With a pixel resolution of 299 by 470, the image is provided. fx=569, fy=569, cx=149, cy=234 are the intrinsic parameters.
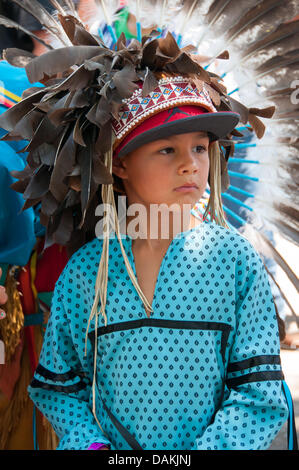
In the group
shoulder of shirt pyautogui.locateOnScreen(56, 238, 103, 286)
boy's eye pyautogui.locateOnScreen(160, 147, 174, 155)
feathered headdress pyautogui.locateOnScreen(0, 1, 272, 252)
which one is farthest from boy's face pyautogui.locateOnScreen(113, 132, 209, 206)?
shoulder of shirt pyautogui.locateOnScreen(56, 238, 103, 286)

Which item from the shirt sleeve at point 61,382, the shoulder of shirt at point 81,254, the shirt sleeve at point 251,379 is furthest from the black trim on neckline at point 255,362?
the shoulder of shirt at point 81,254

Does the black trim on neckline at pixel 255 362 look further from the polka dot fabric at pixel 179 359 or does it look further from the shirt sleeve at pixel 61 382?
the shirt sleeve at pixel 61 382

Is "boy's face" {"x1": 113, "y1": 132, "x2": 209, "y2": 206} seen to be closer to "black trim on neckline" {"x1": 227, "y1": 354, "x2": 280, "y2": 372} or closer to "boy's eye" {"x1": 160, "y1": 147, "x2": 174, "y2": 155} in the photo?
"boy's eye" {"x1": 160, "y1": 147, "x2": 174, "y2": 155}

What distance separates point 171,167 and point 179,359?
0.52m

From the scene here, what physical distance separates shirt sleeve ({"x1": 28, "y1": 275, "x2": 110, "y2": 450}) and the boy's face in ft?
1.34

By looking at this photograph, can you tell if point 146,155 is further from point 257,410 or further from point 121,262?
point 257,410

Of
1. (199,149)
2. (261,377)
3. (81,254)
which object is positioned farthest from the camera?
(81,254)

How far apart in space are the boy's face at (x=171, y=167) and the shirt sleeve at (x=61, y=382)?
16.1 inches

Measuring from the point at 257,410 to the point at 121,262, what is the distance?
0.56m

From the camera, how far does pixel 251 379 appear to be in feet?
4.93

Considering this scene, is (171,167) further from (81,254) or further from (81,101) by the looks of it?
(81,254)

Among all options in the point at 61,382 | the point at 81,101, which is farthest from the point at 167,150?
the point at 61,382

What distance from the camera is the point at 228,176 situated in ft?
6.29
